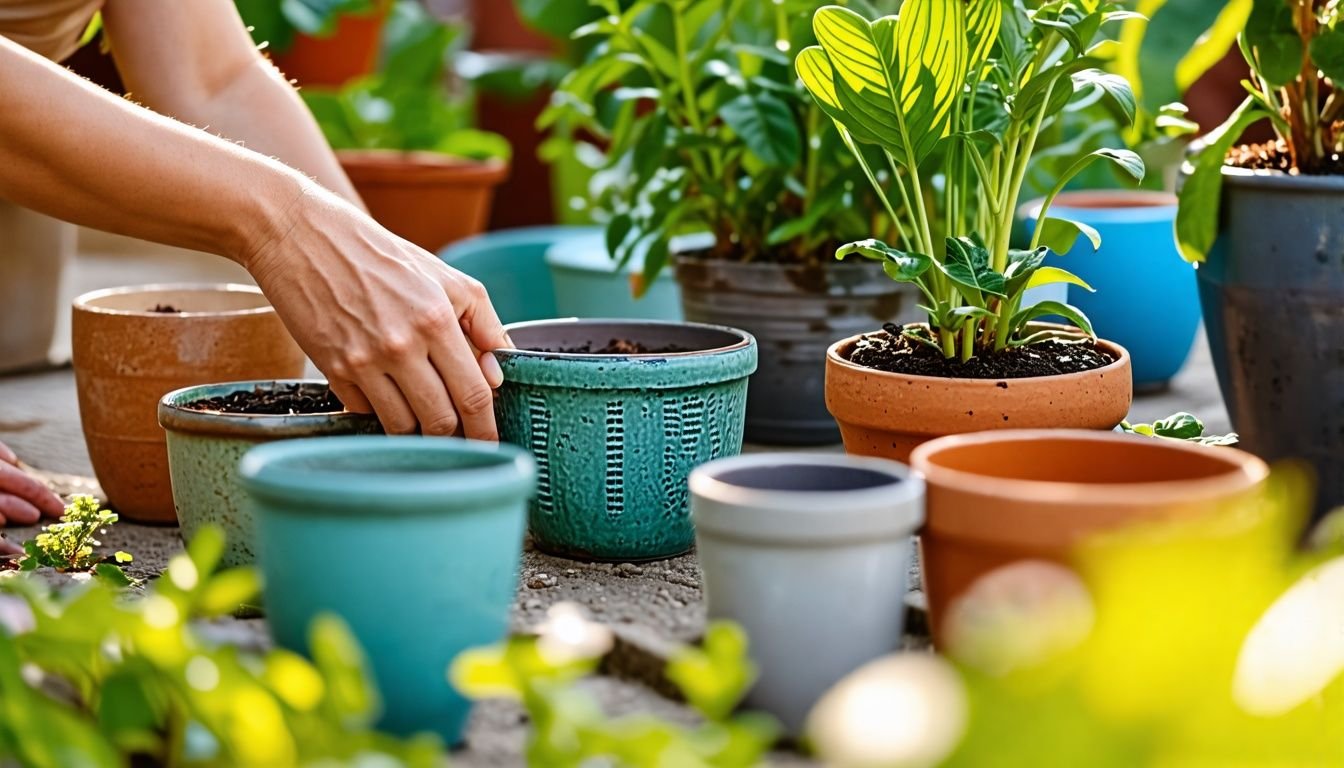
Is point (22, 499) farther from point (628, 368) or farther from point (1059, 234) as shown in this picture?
point (1059, 234)

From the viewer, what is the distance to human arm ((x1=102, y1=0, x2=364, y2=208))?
182cm

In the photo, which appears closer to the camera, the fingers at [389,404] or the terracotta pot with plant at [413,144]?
the fingers at [389,404]

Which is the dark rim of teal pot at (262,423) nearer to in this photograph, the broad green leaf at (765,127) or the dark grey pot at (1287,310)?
the broad green leaf at (765,127)

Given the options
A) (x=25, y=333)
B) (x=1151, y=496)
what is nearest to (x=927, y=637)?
(x=1151, y=496)

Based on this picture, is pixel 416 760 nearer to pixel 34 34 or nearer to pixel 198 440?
pixel 198 440

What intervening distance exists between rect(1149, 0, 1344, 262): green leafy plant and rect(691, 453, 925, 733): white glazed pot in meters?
0.68

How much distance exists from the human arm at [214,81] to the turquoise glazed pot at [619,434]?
1.98ft

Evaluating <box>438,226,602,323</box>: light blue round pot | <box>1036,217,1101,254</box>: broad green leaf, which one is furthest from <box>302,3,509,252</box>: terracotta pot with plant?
<box>1036,217,1101,254</box>: broad green leaf

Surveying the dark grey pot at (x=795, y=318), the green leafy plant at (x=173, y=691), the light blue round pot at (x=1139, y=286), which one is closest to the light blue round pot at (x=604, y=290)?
the dark grey pot at (x=795, y=318)

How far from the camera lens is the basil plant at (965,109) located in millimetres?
1261

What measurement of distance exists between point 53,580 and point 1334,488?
3.76 ft

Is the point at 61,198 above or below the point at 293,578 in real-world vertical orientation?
above

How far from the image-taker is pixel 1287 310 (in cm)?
143

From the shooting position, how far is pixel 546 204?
13.8 ft
